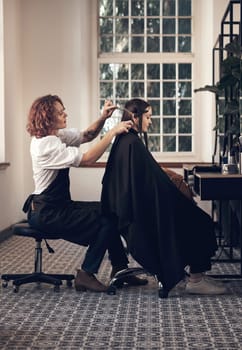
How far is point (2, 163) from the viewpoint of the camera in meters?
7.29

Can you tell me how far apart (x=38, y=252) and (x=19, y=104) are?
3841mm

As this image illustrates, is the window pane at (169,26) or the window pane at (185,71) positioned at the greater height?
the window pane at (169,26)

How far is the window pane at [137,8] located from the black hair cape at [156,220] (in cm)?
445

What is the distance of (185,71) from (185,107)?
43 centimetres

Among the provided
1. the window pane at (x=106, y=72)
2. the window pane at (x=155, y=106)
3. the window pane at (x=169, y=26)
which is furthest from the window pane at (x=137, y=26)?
the window pane at (x=155, y=106)

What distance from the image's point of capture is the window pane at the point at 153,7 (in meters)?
8.62

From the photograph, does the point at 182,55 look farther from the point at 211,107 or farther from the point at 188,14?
the point at 211,107

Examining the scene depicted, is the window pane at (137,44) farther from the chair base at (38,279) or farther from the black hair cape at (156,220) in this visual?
the chair base at (38,279)

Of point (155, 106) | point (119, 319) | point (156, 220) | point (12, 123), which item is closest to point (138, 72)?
point (155, 106)

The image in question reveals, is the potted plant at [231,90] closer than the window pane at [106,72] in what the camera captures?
Yes

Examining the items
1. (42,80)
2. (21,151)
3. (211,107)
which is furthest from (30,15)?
(211,107)

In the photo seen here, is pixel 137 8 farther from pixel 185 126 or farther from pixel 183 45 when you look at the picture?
pixel 185 126

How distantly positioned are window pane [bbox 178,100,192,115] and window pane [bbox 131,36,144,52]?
2.60 feet

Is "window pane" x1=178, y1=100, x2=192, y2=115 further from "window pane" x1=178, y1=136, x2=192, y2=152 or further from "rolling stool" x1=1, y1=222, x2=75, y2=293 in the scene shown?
"rolling stool" x1=1, y1=222, x2=75, y2=293
